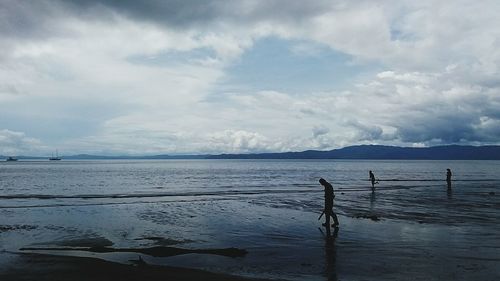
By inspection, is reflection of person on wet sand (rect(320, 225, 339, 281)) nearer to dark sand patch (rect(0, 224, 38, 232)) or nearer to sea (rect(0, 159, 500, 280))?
sea (rect(0, 159, 500, 280))

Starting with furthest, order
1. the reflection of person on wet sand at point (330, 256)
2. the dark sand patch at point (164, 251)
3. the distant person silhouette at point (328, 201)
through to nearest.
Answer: the distant person silhouette at point (328, 201) → the dark sand patch at point (164, 251) → the reflection of person on wet sand at point (330, 256)

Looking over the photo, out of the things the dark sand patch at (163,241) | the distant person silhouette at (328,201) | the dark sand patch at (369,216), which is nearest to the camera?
the dark sand patch at (163,241)

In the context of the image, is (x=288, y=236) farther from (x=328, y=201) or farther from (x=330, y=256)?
(x=330, y=256)

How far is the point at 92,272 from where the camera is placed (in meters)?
12.4

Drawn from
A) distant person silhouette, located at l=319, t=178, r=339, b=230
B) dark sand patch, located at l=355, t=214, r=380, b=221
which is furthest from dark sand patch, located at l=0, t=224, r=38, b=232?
dark sand patch, located at l=355, t=214, r=380, b=221

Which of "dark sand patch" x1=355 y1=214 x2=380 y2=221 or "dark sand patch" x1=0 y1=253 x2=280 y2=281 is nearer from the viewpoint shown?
"dark sand patch" x1=0 y1=253 x2=280 y2=281

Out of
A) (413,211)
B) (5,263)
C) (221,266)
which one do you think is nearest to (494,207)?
(413,211)

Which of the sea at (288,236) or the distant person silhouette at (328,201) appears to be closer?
the sea at (288,236)

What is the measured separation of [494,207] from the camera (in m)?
30.4

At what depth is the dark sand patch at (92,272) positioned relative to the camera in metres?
11.8

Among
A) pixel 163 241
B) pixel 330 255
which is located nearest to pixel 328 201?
pixel 330 255

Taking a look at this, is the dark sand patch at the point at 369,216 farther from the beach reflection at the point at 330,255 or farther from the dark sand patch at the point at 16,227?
the dark sand patch at the point at 16,227

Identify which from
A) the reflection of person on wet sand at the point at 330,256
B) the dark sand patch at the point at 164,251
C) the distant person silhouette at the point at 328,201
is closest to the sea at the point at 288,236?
the reflection of person on wet sand at the point at 330,256

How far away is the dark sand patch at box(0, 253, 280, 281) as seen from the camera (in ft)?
38.7
